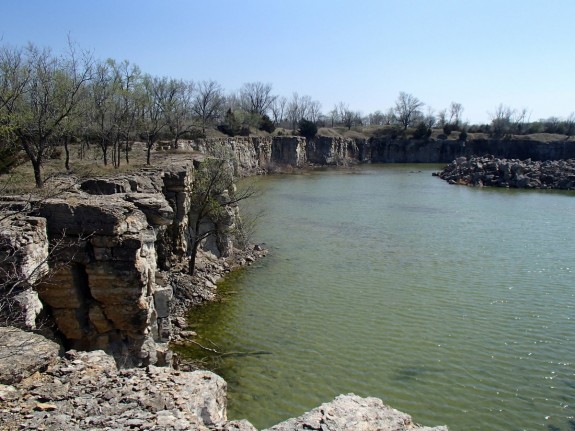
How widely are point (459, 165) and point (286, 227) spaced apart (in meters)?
44.5

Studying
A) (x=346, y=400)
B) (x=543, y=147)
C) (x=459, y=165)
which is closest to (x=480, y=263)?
(x=346, y=400)

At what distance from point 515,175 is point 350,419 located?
196ft

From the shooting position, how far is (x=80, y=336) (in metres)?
10.6

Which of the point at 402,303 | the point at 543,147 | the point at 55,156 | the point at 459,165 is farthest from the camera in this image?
the point at 543,147

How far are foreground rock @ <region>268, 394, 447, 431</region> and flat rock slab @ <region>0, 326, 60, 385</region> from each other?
3543 mm

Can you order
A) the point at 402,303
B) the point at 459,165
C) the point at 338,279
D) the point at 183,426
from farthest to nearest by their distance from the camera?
the point at 459,165 < the point at 338,279 < the point at 402,303 < the point at 183,426

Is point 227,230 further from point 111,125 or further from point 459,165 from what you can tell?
point 459,165

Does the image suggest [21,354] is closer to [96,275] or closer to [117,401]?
[117,401]

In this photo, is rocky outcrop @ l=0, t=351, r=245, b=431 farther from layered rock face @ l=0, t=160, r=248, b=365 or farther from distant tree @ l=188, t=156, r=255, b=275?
distant tree @ l=188, t=156, r=255, b=275

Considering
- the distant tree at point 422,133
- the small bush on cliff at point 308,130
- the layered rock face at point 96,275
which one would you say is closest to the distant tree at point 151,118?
the layered rock face at point 96,275

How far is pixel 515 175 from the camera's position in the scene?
5869 cm

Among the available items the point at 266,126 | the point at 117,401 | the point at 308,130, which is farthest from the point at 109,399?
the point at 308,130

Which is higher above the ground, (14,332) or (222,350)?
(14,332)

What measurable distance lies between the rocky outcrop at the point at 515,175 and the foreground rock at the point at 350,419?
186ft
